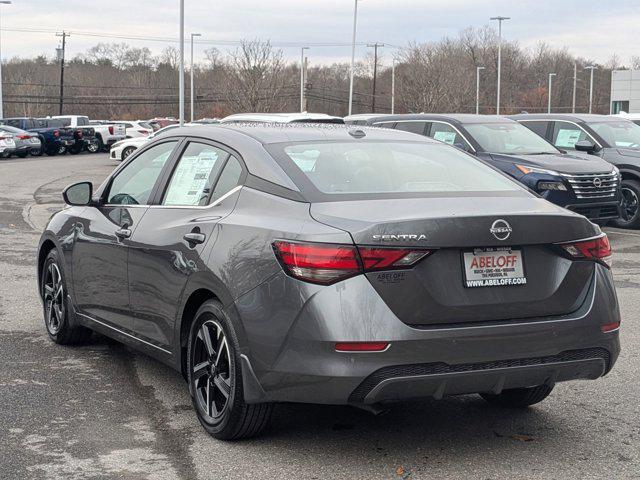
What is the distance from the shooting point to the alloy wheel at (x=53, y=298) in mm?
7233

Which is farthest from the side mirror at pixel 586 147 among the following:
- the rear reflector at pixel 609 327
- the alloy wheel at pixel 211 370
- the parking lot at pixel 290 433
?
the alloy wheel at pixel 211 370

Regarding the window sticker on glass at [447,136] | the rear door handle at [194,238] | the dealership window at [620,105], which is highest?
the dealership window at [620,105]

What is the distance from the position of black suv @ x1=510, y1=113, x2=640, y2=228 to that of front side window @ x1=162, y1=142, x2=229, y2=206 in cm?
1160

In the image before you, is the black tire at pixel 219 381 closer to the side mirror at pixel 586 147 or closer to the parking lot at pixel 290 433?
the parking lot at pixel 290 433

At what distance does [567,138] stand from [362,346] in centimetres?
1365

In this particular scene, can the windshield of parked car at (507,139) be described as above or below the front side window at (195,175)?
above

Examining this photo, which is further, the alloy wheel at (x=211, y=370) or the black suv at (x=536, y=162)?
the black suv at (x=536, y=162)

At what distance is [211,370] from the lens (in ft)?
16.7

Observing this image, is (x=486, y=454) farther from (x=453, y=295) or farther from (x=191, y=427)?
(x=191, y=427)

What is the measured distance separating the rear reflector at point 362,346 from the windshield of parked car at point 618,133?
13509 millimetres

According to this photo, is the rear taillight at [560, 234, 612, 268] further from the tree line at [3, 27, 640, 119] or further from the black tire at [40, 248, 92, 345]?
the tree line at [3, 27, 640, 119]

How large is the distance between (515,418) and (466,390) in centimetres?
112

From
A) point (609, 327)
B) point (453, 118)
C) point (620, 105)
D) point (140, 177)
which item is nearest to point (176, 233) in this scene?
point (140, 177)

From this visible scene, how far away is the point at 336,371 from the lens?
4.34 metres
